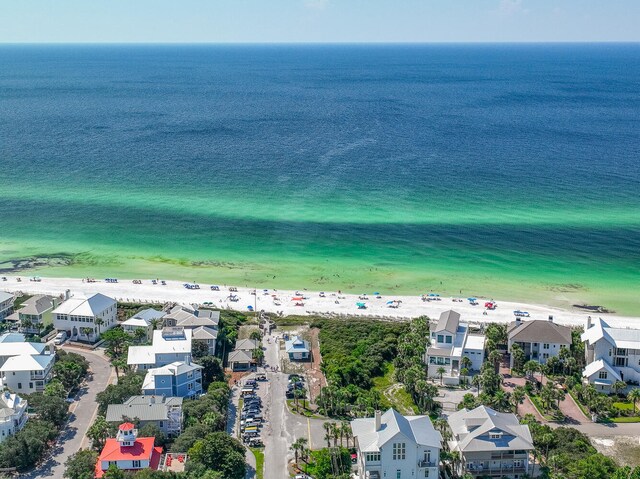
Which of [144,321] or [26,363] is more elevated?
[26,363]

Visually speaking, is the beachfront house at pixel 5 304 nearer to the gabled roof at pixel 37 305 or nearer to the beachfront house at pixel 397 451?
the gabled roof at pixel 37 305

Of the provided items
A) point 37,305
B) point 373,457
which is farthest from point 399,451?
point 37,305

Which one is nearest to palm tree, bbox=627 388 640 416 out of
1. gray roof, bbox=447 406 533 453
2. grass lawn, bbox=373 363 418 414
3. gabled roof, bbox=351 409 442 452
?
gray roof, bbox=447 406 533 453

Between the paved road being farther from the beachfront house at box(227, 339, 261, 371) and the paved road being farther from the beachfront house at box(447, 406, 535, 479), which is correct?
the beachfront house at box(447, 406, 535, 479)

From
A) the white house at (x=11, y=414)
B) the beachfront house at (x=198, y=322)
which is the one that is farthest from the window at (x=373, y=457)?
the white house at (x=11, y=414)

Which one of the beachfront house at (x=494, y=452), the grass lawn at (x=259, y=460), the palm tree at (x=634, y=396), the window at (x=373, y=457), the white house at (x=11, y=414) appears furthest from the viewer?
the palm tree at (x=634, y=396)

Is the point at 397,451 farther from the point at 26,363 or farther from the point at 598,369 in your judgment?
the point at 26,363

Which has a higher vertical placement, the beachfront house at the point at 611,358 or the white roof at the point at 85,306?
A: the white roof at the point at 85,306
